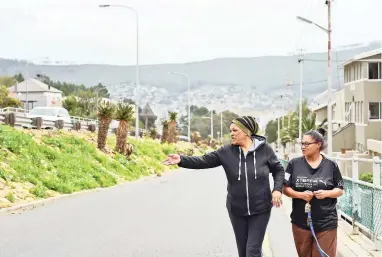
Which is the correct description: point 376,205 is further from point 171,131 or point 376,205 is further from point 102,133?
point 171,131

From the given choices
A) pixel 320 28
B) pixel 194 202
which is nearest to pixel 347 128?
pixel 320 28

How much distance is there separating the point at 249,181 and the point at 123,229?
7896mm

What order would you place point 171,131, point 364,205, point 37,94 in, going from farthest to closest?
point 37,94 → point 171,131 → point 364,205

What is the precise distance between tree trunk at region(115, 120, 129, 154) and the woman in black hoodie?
35.8 metres

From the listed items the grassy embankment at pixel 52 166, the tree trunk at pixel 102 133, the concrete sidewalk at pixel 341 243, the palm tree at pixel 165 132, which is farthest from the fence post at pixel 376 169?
the palm tree at pixel 165 132

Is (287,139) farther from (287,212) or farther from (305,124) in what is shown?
(287,212)

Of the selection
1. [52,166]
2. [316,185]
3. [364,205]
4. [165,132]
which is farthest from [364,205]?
[165,132]

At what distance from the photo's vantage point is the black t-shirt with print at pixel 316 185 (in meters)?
7.30

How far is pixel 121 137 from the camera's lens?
44.4 m

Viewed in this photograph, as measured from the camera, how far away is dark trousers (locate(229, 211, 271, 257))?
7562mm

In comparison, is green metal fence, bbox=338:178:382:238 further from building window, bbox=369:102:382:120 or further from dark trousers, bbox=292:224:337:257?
building window, bbox=369:102:382:120

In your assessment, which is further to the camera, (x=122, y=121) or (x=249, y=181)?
(x=122, y=121)

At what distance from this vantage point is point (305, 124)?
9031 centimetres

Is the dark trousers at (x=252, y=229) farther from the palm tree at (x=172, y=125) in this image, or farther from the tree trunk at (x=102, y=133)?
the palm tree at (x=172, y=125)
